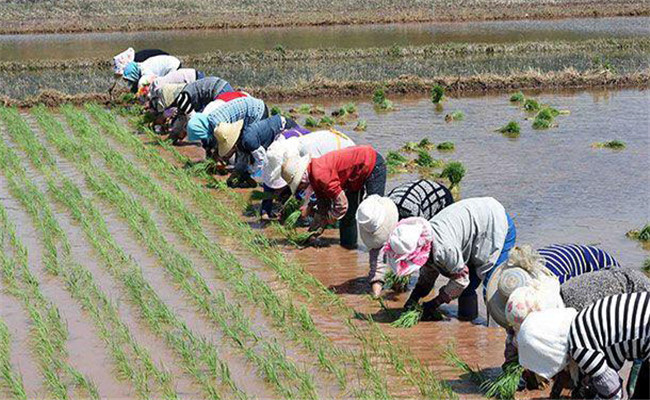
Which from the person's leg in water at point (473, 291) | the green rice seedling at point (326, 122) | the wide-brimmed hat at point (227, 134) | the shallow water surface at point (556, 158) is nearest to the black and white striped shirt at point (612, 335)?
the person's leg in water at point (473, 291)

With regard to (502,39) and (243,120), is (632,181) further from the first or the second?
Answer: (502,39)

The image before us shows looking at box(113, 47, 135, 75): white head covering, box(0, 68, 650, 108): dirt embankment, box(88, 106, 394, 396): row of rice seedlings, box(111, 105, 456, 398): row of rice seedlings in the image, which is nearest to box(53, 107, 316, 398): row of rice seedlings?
box(88, 106, 394, 396): row of rice seedlings

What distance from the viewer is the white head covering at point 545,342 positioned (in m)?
4.37

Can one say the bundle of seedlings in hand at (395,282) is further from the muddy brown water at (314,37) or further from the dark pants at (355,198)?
the muddy brown water at (314,37)

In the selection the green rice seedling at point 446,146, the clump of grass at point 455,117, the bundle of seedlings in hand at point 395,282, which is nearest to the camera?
the bundle of seedlings in hand at point 395,282

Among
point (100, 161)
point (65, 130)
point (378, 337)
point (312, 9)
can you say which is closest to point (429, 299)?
point (378, 337)

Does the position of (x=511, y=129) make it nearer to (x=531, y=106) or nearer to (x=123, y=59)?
(x=531, y=106)

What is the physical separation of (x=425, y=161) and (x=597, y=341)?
682 cm

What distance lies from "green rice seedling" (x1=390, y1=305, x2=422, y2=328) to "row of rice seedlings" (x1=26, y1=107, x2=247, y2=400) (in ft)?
3.98

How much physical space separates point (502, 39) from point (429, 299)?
19.6m

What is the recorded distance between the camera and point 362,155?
7555mm

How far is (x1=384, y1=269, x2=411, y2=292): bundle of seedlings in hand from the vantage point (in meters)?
6.90

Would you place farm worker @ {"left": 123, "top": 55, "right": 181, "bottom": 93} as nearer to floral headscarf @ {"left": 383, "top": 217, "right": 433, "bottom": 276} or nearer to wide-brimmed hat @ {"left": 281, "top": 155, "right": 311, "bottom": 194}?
wide-brimmed hat @ {"left": 281, "top": 155, "right": 311, "bottom": 194}

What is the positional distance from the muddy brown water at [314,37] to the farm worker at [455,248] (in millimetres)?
18229
